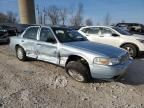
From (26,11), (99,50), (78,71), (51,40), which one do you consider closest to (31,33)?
(51,40)

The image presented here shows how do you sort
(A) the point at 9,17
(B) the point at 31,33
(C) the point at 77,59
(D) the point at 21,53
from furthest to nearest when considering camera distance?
(A) the point at 9,17 < (D) the point at 21,53 < (B) the point at 31,33 < (C) the point at 77,59

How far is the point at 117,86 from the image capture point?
18.0 feet

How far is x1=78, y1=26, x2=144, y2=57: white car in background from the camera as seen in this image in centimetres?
973

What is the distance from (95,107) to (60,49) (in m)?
2.39

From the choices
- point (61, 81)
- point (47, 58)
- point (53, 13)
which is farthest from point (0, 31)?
point (53, 13)

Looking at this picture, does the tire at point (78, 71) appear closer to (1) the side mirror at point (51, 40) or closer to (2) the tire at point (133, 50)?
(1) the side mirror at point (51, 40)

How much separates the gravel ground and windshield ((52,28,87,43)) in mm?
993

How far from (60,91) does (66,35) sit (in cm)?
229

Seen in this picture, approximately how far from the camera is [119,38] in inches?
396

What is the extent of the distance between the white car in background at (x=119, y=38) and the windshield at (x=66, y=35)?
343 cm

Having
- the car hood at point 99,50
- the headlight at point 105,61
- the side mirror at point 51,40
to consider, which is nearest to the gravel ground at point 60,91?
the headlight at point 105,61

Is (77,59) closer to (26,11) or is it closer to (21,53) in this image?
(21,53)

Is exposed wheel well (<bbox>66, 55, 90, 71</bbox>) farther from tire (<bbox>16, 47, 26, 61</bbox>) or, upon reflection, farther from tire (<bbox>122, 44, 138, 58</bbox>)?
tire (<bbox>122, 44, 138, 58</bbox>)

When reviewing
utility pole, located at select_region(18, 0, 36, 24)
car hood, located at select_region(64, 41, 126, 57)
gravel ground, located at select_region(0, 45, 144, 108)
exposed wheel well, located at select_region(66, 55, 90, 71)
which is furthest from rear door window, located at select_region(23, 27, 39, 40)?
utility pole, located at select_region(18, 0, 36, 24)
